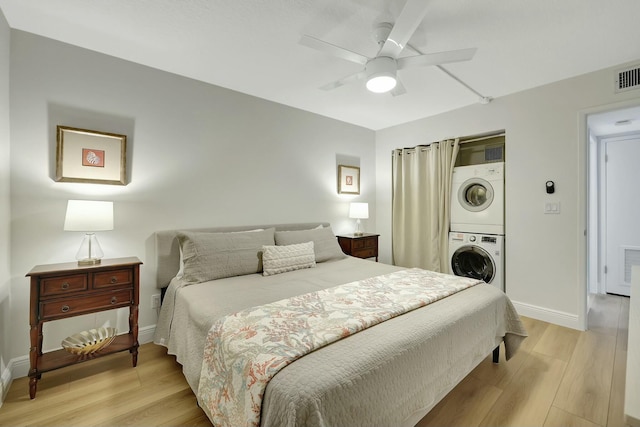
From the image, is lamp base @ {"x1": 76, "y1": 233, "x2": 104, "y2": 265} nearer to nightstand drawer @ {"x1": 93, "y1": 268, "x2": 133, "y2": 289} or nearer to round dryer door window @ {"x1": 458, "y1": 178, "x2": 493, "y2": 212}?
nightstand drawer @ {"x1": 93, "y1": 268, "x2": 133, "y2": 289}

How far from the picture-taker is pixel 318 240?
10.2ft

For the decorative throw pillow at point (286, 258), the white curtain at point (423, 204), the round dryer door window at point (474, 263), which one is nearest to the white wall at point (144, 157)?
the decorative throw pillow at point (286, 258)

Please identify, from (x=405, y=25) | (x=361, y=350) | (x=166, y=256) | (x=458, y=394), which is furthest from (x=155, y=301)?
(x=405, y=25)

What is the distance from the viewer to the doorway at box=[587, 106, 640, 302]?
3.59m

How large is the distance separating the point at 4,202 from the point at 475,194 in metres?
4.48

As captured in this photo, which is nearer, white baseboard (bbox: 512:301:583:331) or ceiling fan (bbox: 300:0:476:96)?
ceiling fan (bbox: 300:0:476:96)

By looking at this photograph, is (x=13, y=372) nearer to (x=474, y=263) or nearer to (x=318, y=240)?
(x=318, y=240)

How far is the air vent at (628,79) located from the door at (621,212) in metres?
1.68

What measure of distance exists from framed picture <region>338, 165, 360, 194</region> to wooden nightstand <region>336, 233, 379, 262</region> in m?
0.70

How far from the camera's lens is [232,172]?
3047 mm

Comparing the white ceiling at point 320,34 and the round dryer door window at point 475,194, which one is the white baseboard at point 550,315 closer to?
the round dryer door window at point 475,194

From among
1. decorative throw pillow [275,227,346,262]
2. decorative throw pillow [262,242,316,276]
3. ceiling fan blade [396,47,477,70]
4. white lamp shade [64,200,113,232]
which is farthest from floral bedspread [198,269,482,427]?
ceiling fan blade [396,47,477,70]

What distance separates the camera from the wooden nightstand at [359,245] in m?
3.81

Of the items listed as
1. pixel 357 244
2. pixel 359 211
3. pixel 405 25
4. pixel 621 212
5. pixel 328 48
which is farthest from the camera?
pixel 359 211
